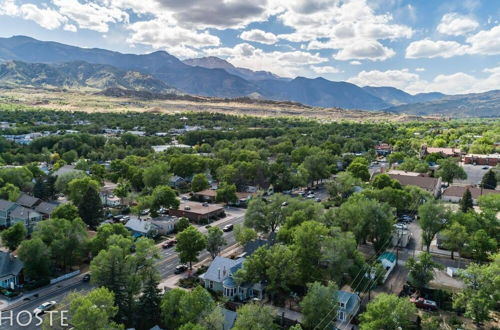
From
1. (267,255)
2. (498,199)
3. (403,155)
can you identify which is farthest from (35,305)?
(403,155)

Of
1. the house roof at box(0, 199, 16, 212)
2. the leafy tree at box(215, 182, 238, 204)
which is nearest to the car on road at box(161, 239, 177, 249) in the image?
the leafy tree at box(215, 182, 238, 204)

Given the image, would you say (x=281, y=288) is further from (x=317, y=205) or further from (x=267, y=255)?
(x=317, y=205)

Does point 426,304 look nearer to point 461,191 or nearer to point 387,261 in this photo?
point 387,261

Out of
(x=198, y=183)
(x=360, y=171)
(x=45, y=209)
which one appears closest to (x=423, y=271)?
(x=360, y=171)

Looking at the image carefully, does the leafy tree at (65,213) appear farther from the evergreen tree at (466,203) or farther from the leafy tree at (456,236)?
the evergreen tree at (466,203)

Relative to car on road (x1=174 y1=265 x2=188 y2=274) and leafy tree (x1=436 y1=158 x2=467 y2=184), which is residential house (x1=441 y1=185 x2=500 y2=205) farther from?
car on road (x1=174 y1=265 x2=188 y2=274)

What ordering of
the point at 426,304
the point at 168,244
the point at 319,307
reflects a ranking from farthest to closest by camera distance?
the point at 168,244 < the point at 426,304 < the point at 319,307

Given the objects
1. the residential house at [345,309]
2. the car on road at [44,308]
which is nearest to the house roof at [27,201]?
Answer: the car on road at [44,308]
